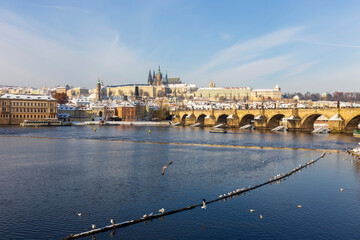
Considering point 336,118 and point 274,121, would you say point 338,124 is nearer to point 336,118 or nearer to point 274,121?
point 336,118

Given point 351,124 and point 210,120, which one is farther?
point 210,120

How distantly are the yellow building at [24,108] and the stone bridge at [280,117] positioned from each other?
165 feet

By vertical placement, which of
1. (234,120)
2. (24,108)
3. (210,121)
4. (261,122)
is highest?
(24,108)

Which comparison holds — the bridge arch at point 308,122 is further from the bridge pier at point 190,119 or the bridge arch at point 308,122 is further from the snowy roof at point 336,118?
the bridge pier at point 190,119

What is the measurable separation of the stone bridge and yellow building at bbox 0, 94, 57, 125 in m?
50.2

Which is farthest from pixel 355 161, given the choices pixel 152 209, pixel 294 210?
pixel 152 209

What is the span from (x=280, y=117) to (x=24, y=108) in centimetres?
9033

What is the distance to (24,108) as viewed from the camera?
129 meters

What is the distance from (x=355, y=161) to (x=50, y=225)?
32856 mm

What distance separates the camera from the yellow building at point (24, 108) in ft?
412

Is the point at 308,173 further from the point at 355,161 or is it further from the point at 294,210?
the point at 294,210

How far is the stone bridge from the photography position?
75.9 metres

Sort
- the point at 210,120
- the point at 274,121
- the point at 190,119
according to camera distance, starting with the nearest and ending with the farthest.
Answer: the point at 274,121 < the point at 210,120 < the point at 190,119

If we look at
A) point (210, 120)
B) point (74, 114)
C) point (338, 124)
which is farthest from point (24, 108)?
point (338, 124)
